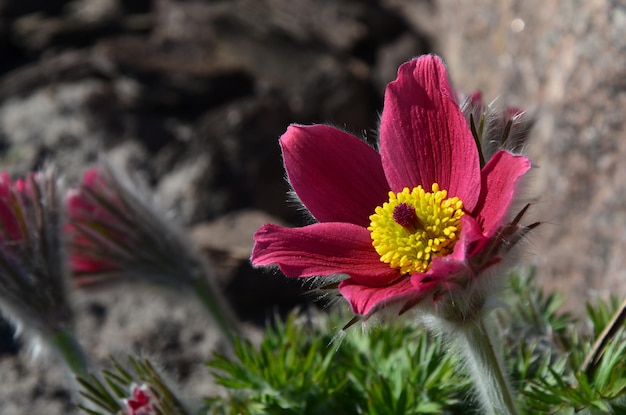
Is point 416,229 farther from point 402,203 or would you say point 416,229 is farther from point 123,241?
→ point 123,241

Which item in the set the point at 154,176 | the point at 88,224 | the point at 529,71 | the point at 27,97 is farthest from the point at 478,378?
the point at 27,97

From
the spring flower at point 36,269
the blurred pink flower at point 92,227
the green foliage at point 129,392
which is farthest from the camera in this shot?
the blurred pink flower at point 92,227

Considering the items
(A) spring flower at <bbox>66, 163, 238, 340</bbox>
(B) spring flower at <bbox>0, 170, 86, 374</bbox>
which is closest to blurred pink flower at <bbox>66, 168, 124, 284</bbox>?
(A) spring flower at <bbox>66, 163, 238, 340</bbox>

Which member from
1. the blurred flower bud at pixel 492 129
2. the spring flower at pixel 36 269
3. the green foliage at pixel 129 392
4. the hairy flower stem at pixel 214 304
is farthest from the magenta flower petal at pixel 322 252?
the hairy flower stem at pixel 214 304

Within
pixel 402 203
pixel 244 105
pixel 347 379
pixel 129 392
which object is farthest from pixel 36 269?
pixel 244 105

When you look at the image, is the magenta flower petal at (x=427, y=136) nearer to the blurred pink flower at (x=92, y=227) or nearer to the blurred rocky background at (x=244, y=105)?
the blurred rocky background at (x=244, y=105)

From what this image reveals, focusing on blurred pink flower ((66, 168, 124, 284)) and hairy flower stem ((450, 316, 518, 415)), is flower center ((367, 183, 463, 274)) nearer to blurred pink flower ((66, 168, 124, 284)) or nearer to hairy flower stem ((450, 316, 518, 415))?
hairy flower stem ((450, 316, 518, 415))

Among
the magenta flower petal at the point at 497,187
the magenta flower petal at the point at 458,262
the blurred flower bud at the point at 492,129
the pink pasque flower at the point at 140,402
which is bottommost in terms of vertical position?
the pink pasque flower at the point at 140,402

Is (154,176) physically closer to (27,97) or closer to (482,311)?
(27,97)
